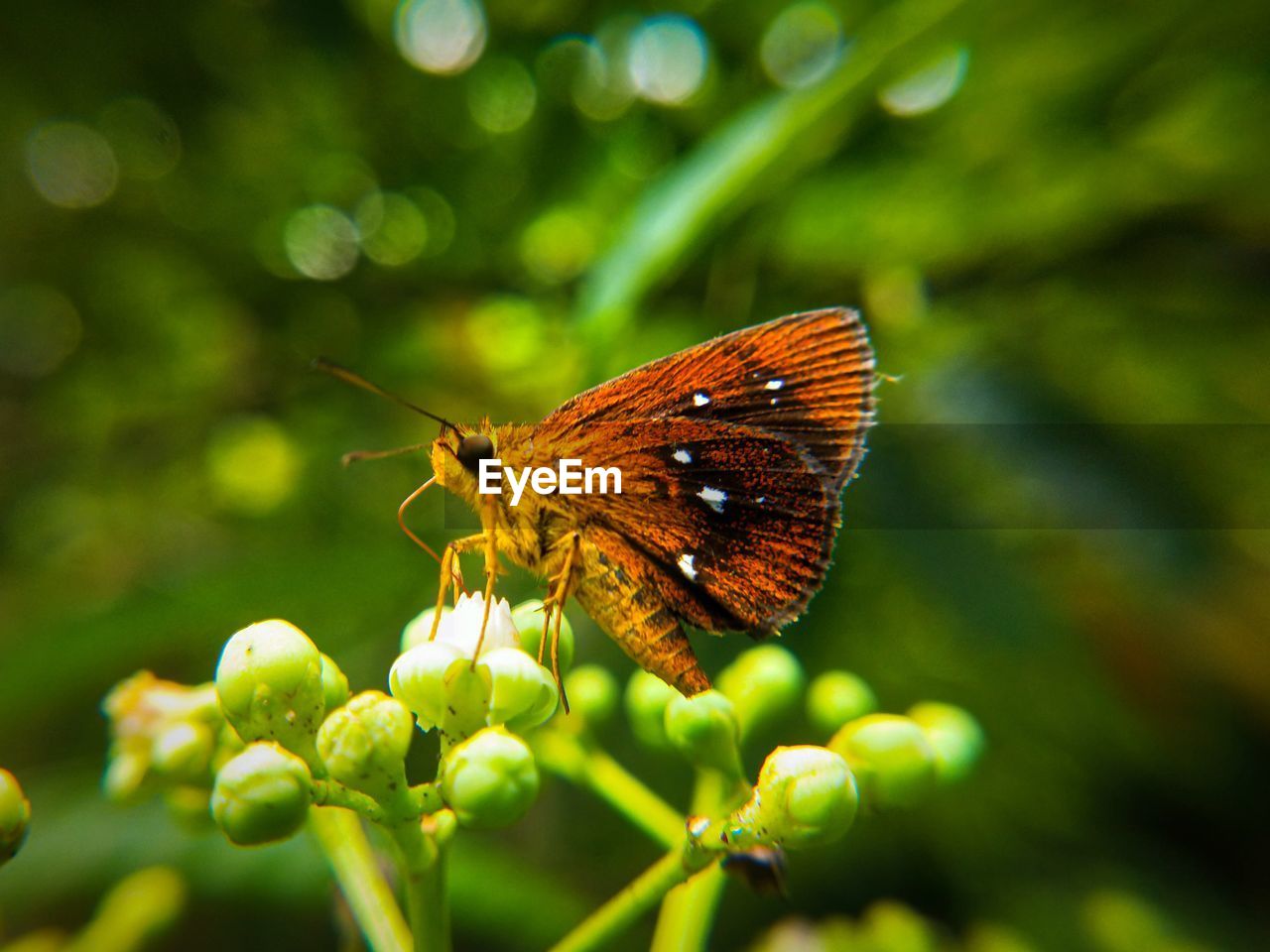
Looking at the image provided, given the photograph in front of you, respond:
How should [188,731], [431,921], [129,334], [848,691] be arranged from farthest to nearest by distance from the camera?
1. [129,334]
2. [848,691]
3. [188,731]
4. [431,921]

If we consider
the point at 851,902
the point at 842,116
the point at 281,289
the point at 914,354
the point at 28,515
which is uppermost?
the point at 842,116

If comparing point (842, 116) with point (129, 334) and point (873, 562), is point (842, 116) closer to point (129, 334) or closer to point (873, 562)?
point (873, 562)

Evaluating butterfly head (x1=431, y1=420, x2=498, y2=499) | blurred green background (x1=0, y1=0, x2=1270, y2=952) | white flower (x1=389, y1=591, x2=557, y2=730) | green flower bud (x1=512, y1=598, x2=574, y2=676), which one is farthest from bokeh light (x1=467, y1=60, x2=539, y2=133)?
white flower (x1=389, y1=591, x2=557, y2=730)

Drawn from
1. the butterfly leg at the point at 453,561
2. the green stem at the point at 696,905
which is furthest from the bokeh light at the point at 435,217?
the green stem at the point at 696,905

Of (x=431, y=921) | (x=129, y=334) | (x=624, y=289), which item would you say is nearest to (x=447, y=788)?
(x=431, y=921)

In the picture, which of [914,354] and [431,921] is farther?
[914,354]

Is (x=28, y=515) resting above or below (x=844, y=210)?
below
